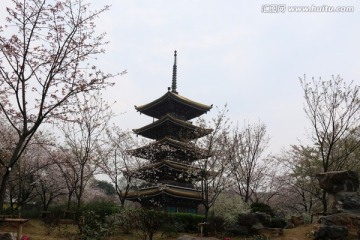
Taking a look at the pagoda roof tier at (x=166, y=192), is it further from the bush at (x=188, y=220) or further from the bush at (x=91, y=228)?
the bush at (x=91, y=228)

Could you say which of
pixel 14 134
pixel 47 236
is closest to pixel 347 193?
pixel 47 236

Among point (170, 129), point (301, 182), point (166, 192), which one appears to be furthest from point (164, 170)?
point (301, 182)

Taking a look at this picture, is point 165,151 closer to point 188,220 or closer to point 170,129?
point 170,129

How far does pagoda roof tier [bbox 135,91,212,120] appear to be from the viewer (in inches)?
1399

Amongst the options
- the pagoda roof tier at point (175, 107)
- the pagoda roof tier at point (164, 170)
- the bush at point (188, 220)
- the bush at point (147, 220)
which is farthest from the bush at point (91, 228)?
the pagoda roof tier at point (175, 107)

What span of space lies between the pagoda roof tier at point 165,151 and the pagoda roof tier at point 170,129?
4.23 ft

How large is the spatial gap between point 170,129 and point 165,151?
3113 millimetres

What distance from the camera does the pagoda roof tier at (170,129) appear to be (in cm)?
3366

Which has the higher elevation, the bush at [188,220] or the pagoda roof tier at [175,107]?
the pagoda roof tier at [175,107]

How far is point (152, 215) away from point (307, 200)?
24780mm

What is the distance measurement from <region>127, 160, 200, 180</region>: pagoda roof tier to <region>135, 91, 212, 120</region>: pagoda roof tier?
23.4ft

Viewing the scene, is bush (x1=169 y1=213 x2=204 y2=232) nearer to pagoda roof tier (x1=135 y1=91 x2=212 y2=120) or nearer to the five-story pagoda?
the five-story pagoda

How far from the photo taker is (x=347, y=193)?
14.3 m

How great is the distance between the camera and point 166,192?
3016 cm
